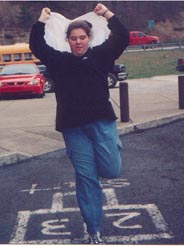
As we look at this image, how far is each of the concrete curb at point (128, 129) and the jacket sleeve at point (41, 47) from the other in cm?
330

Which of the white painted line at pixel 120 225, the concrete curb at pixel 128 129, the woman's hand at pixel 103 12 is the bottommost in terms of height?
the concrete curb at pixel 128 129

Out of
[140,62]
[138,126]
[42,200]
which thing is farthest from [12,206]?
[140,62]

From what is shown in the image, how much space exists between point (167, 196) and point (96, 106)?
68.5 inches

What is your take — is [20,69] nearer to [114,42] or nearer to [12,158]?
[12,158]

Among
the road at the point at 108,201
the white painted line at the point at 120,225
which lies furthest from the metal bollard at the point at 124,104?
the white painted line at the point at 120,225

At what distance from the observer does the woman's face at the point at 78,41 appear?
366 centimetres

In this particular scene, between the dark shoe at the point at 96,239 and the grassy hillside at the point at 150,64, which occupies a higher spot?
the dark shoe at the point at 96,239

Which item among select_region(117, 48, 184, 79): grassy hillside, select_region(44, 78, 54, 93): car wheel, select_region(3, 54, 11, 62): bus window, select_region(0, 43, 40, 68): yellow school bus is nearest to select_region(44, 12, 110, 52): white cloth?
select_region(44, 78, 54, 93): car wheel

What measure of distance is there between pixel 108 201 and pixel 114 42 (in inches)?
69.8

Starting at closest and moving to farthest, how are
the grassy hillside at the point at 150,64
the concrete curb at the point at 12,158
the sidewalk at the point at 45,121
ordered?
the concrete curb at the point at 12,158 < the sidewalk at the point at 45,121 < the grassy hillside at the point at 150,64

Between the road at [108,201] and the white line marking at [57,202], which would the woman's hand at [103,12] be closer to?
the road at [108,201]

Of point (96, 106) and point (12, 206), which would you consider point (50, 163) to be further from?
point (96, 106)

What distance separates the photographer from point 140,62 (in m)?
32.5

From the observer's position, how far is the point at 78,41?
12.0ft
